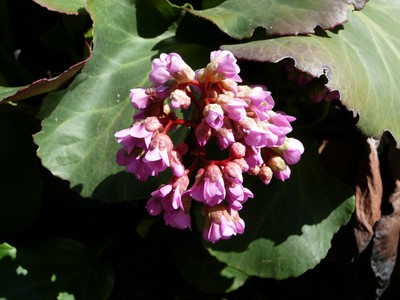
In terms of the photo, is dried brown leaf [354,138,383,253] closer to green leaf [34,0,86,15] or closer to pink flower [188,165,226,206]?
pink flower [188,165,226,206]

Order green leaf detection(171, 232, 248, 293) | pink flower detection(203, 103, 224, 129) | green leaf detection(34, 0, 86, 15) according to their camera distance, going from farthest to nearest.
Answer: green leaf detection(171, 232, 248, 293), green leaf detection(34, 0, 86, 15), pink flower detection(203, 103, 224, 129)

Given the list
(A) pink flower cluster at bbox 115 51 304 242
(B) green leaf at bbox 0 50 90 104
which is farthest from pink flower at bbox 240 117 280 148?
(B) green leaf at bbox 0 50 90 104

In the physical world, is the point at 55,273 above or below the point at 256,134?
below

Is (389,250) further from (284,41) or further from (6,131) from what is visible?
(6,131)

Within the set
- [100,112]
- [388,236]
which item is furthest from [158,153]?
[388,236]

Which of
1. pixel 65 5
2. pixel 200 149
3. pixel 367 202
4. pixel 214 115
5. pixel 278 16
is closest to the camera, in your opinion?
pixel 214 115

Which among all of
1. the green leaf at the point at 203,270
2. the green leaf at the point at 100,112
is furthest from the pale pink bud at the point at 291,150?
the green leaf at the point at 203,270

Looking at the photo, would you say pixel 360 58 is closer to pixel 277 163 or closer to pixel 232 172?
pixel 277 163
